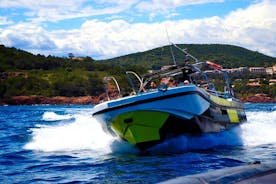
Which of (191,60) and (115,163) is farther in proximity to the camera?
(191,60)

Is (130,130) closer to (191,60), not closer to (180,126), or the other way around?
(180,126)

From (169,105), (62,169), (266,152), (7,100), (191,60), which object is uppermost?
(7,100)

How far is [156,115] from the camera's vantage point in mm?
12070

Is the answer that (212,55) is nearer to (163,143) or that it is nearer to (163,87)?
(163,143)

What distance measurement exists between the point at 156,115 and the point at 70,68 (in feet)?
454

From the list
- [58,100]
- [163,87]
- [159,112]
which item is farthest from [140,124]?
[58,100]

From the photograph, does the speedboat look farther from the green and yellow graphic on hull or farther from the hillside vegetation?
the hillside vegetation

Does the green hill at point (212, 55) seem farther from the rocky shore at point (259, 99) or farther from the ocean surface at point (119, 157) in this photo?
the ocean surface at point (119, 157)

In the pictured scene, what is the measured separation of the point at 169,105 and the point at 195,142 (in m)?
1.62

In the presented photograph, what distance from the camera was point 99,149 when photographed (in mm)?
13906

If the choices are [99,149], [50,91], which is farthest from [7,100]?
[99,149]

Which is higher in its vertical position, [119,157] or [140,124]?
[140,124]

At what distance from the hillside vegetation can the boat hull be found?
3494 inches

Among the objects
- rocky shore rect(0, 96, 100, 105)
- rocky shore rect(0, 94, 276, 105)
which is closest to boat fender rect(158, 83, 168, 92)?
rocky shore rect(0, 94, 276, 105)
